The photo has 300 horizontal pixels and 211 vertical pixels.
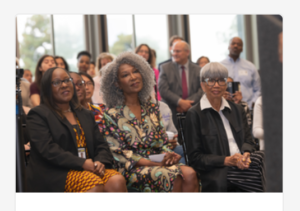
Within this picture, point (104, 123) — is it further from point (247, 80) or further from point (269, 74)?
point (247, 80)

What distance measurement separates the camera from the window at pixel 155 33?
820cm

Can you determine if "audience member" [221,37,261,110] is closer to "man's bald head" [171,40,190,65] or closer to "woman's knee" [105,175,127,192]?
"man's bald head" [171,40,190,65]

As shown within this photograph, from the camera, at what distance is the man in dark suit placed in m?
3.84

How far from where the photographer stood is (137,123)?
2443 mm

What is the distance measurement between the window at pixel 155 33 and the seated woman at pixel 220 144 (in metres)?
5.92

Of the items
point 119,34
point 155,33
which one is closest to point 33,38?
point 119,34

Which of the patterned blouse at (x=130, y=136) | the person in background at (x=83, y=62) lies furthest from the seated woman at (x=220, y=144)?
the person in background at (x=83, y=62)

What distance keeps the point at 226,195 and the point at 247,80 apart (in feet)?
10.9

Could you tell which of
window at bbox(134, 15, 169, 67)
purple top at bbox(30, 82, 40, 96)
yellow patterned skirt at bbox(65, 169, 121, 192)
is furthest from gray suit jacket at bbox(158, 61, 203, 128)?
window at bbox(134, 15, 169, 67)

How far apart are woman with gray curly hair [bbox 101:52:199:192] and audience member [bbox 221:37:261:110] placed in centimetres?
181

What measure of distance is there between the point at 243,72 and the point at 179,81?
87 centimetres

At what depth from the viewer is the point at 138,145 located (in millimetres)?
2385

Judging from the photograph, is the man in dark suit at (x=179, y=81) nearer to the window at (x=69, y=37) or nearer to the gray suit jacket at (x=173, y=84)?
the gray suit jacket at (x=173, y=84)

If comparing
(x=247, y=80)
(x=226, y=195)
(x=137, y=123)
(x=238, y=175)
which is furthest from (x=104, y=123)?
(x=247, y=80)
